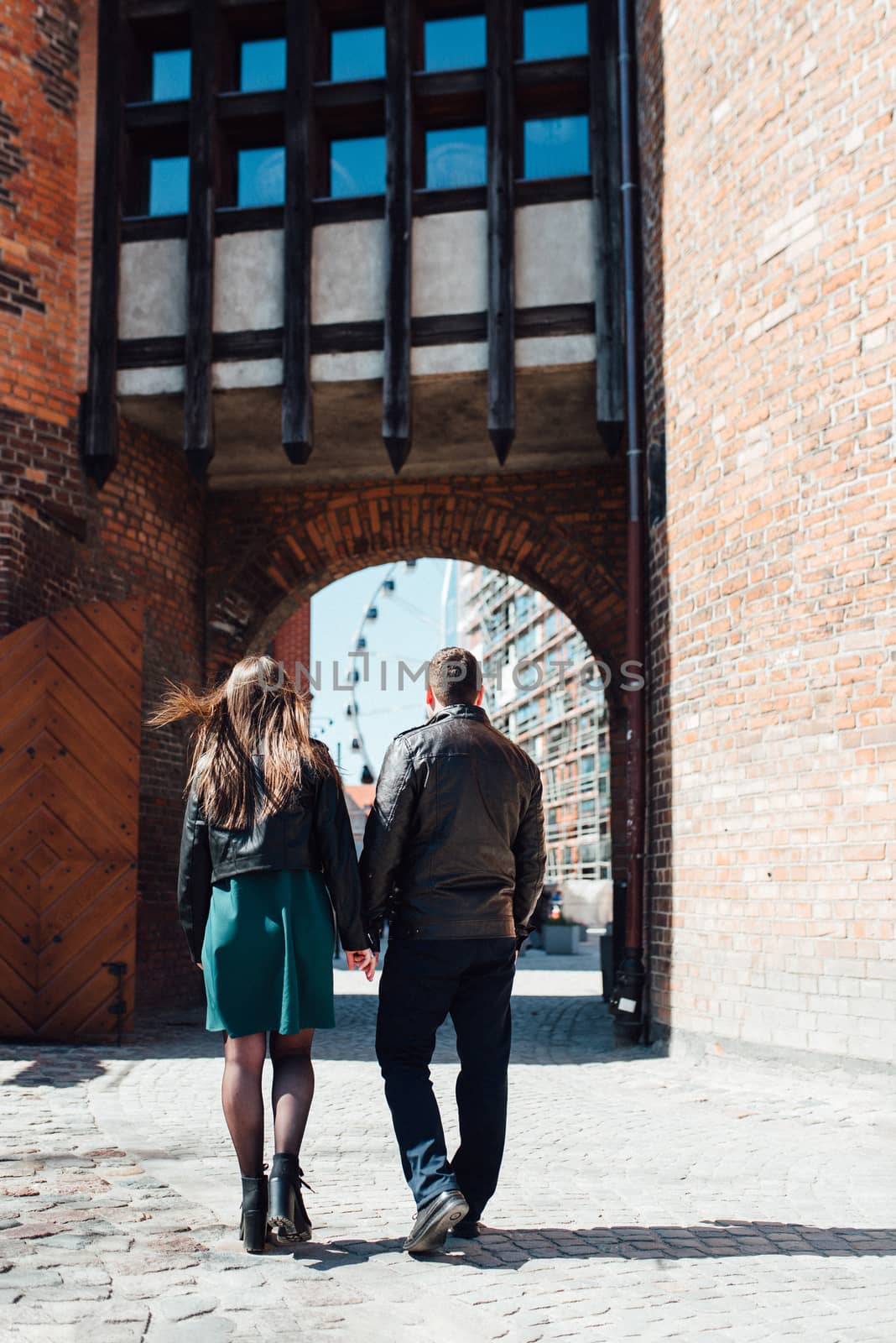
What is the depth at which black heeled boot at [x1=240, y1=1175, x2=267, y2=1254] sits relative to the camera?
135 inches

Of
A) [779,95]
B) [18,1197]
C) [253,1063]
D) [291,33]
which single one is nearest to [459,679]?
[253,1063]

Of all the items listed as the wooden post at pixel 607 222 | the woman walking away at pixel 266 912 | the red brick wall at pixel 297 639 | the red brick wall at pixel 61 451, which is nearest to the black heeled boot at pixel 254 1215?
the woman walking away at pixel 266 912

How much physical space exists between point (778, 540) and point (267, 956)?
14.9 feet

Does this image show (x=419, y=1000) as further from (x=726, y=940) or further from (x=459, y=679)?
(x=726, y=940)

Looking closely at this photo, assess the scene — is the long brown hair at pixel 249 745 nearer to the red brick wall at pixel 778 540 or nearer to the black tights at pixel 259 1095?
the black tights at pixel 259 1095

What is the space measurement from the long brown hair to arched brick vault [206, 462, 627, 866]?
757 centimetres

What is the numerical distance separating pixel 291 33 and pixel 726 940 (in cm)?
737

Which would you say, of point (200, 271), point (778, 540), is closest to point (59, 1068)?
point (778, 540)

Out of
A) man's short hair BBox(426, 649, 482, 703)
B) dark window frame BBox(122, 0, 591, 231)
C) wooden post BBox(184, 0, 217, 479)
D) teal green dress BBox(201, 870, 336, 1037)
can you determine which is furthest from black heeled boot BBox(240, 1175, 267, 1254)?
dark window frame BBox(122, 0, 591, 231)

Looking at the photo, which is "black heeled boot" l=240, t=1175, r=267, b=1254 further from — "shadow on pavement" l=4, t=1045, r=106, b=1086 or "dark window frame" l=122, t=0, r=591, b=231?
"dark window frame" l=122, t=0, r=591, b=231

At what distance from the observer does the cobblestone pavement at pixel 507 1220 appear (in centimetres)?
294

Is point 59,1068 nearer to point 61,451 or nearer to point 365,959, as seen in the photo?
point 365,959

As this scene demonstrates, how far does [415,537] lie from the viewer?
39.0ft

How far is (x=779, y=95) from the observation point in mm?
7441
